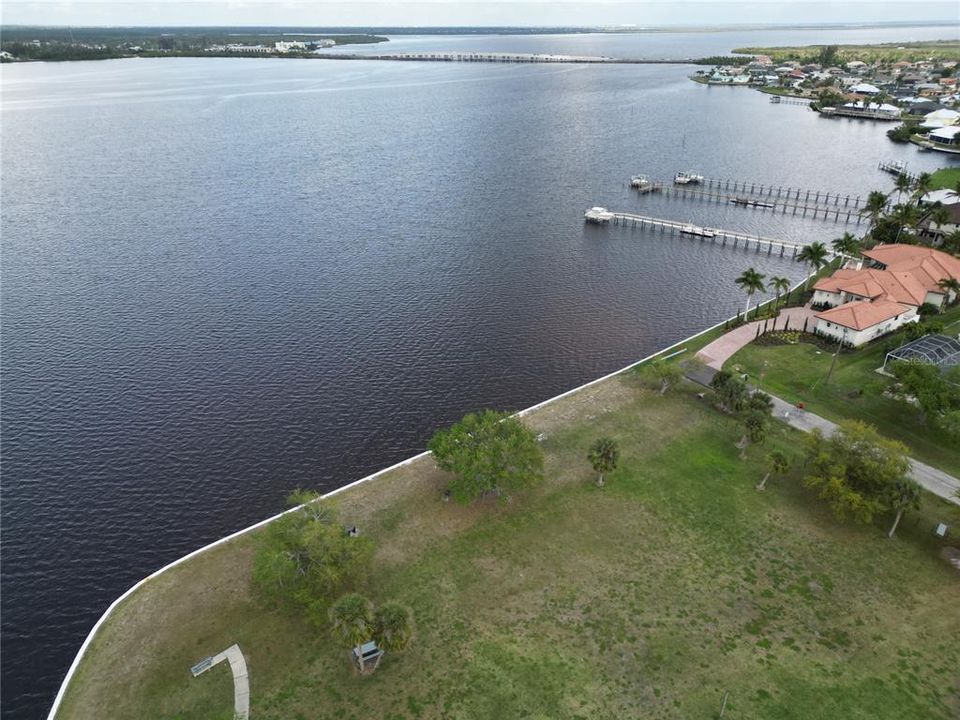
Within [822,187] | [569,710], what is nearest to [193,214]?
[569,710]

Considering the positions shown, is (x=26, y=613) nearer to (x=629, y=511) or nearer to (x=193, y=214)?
(x=629, y=511)

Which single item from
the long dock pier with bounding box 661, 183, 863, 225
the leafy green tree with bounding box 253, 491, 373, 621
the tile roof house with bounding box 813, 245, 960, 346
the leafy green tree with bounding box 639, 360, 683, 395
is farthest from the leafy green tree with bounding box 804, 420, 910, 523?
the long dock pier with bounding box 661, 183, 863, 225

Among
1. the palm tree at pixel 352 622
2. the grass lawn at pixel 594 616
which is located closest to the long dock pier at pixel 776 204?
the grass lawn at pixel 594 616

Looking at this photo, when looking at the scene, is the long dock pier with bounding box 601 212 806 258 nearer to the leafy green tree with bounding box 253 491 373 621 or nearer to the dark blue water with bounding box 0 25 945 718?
the dark blue water with bounding box 0 25 945 718

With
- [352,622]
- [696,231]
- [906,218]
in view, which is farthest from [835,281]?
[352,622]

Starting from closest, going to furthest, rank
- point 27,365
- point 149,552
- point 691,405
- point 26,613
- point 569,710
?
point 569,710, point 26,613, point 149,552, point 691,405, point 27,365

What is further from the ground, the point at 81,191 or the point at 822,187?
the point at 81,191
